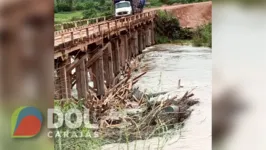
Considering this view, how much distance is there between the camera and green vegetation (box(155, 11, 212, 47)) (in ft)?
6.40

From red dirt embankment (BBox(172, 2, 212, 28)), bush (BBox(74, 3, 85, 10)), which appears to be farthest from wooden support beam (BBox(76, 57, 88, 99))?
red dirt embankment (BBox(172, 2, 212, 28))

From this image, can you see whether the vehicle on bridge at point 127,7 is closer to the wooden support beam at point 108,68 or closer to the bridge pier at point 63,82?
the wooden support beam at point 108,68

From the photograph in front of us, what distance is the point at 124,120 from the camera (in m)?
1.98

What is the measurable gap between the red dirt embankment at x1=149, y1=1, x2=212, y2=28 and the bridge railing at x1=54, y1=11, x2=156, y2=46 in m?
0.11


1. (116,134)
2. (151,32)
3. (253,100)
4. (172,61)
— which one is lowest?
(116,134)

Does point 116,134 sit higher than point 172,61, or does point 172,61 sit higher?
point 172,61

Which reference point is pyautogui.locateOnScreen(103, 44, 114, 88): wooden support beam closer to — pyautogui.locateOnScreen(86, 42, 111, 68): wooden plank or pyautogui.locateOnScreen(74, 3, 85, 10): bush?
pyautogui.locateOnScreen(86, 42, 111, 68): wooden plank

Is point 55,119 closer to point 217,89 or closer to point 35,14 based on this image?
point 35,14

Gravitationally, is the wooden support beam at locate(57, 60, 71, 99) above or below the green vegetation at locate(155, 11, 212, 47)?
below

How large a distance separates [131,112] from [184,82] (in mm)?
277

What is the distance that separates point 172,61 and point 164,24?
17cm

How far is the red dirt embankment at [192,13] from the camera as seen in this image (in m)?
1.94

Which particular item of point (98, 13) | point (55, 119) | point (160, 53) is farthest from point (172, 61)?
point (55, 119)

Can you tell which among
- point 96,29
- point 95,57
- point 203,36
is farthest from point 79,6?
point 203,36
